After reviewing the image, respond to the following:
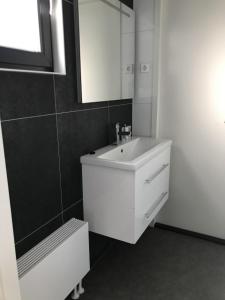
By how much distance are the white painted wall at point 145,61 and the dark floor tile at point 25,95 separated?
3.57ft

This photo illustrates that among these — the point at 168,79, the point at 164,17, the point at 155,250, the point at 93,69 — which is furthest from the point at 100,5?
the point at 155,250

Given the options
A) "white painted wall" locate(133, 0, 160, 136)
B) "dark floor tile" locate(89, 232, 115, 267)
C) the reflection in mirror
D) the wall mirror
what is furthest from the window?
"dark floor tile" locate(89, 232, 115, 267)

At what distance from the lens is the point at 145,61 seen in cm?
221

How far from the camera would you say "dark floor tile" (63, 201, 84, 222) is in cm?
164

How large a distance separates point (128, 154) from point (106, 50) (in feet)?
2.67

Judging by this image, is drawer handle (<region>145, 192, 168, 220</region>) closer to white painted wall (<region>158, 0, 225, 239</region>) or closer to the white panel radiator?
white painted wall (<region>158, 0, 225, 239</region>)

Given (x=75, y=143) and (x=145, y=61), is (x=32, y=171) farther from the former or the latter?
(x=145, y=61)

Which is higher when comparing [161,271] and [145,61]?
[145,61]

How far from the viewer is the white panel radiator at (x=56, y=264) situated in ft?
4.06

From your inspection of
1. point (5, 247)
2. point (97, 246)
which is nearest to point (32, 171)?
point (5, 247)

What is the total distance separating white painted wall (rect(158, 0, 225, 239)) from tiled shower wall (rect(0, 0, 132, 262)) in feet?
2.62

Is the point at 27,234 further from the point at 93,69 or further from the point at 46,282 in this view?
the point at 93,69

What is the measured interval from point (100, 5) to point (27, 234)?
1.52m

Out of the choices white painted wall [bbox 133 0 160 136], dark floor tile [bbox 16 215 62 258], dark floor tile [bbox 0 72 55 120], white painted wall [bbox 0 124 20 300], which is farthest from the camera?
white painted wall [bbox 133 0 160 136]
